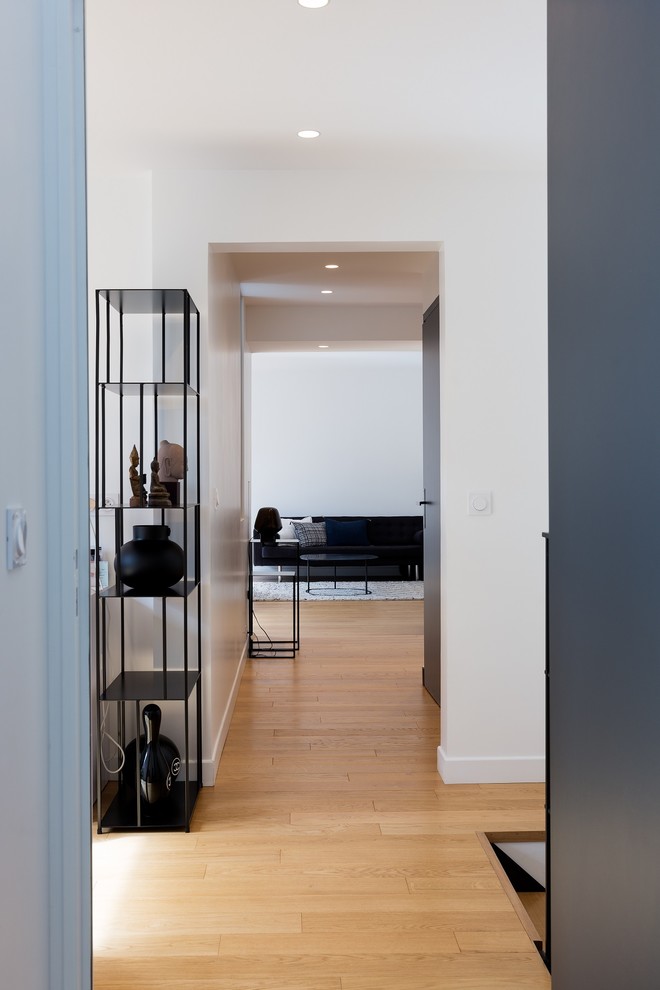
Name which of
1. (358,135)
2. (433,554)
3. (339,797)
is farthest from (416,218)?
(339,797)

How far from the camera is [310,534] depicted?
30.5 ft

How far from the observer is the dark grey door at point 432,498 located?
14.8 ft

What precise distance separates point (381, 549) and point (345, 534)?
1.59 ft

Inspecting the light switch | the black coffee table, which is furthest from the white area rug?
the light switch

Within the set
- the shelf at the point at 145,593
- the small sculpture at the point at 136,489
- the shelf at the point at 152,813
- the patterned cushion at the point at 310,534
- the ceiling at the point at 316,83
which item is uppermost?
the ceiling at the point at 316,83

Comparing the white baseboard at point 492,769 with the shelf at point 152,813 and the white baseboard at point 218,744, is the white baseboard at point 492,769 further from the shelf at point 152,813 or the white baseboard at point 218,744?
the shelf at point 152,813

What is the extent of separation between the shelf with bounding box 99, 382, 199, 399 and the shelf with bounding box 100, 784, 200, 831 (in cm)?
151

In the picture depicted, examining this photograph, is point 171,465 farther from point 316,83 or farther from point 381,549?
point 381,549

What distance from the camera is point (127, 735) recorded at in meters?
3.43

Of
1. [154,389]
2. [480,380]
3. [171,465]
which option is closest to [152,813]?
[171,465]

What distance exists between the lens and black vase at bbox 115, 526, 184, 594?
Answer: 9.73 ft

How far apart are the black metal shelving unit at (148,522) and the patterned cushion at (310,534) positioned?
18.6 feet

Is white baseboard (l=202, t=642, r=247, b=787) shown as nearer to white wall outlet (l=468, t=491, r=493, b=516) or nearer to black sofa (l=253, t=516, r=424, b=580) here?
white wall outlet (l=468, t=491, r=493, b=516)

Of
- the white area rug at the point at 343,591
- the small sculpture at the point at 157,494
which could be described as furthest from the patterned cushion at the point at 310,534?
the small sculpture at the point at 157,494
